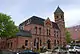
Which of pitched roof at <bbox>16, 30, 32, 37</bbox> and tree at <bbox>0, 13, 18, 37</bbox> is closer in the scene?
tree at <bbox>0, 13, 18, 37</bbox>

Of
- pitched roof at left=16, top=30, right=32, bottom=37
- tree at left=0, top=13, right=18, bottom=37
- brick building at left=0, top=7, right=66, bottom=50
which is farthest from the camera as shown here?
brick building at left=0, top=7, right=66, bottom=50

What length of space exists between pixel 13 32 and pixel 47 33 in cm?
1950

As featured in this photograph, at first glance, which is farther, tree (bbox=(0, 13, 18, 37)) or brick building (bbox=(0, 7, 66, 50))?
brick building (bbox=(0, 7, 66, 50))

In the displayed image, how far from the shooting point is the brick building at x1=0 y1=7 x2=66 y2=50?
2165 inches

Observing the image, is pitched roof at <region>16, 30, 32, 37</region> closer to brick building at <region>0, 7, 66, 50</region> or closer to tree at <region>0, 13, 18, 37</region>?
brick building at <region>0, 7, 66, 50</region>

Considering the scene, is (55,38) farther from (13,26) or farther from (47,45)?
(13,26)

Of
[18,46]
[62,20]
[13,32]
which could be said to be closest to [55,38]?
[62,20]

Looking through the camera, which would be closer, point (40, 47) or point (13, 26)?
point (13, 26)

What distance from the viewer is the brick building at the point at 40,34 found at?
55000 millimetres

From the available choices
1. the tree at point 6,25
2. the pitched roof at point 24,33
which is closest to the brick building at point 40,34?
the pitched roof at point 24,33

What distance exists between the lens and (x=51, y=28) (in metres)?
65.5

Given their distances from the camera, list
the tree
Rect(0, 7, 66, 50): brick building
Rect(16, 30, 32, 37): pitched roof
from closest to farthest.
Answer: the tree < Rect(16, 30, 32, 37): pitched roof < Rect(0, 7, 66, 50): brick building

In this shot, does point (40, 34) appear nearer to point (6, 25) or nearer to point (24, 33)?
point (24, 33)

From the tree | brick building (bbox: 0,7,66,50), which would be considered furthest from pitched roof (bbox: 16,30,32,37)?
the tree
